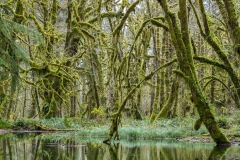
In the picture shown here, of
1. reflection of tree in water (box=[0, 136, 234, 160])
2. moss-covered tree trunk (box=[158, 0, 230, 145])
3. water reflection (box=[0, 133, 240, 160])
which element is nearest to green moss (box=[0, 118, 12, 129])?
water reflection (box=[0, 133, 240, 160])

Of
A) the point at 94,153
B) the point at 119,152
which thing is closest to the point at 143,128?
the point at 119,152

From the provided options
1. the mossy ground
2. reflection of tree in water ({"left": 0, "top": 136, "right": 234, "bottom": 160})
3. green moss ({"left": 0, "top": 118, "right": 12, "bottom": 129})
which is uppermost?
green moss ({"left": 0, "top": 118, "right": 12, "bottom": 129})

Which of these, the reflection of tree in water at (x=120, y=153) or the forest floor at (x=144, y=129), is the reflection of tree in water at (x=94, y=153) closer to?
the reflection of tree in water at (x=120, y=153)

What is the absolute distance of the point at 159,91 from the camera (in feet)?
63.8

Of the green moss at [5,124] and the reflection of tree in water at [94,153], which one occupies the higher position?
Answer: the green moss at [5,124]

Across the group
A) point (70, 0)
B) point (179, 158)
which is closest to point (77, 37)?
point (70, 0)

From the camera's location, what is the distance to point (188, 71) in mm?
7898

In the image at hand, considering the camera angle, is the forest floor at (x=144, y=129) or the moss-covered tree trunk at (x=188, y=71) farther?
the forest floor at (x=144, y=129)

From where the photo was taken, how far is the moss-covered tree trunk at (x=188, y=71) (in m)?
7.68

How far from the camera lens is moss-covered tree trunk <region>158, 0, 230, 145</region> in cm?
768

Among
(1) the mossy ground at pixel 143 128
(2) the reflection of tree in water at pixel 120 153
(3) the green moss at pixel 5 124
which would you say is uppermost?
(3) the green moss at pixel 5 124

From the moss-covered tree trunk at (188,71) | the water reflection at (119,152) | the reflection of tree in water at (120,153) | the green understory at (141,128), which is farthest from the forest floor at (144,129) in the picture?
the reflection of tree in water at (120,153)

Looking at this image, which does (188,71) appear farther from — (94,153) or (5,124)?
(5,124)

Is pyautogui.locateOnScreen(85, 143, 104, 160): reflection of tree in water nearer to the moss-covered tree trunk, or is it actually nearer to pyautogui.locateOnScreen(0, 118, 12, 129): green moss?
the moss-covered tree trunk
